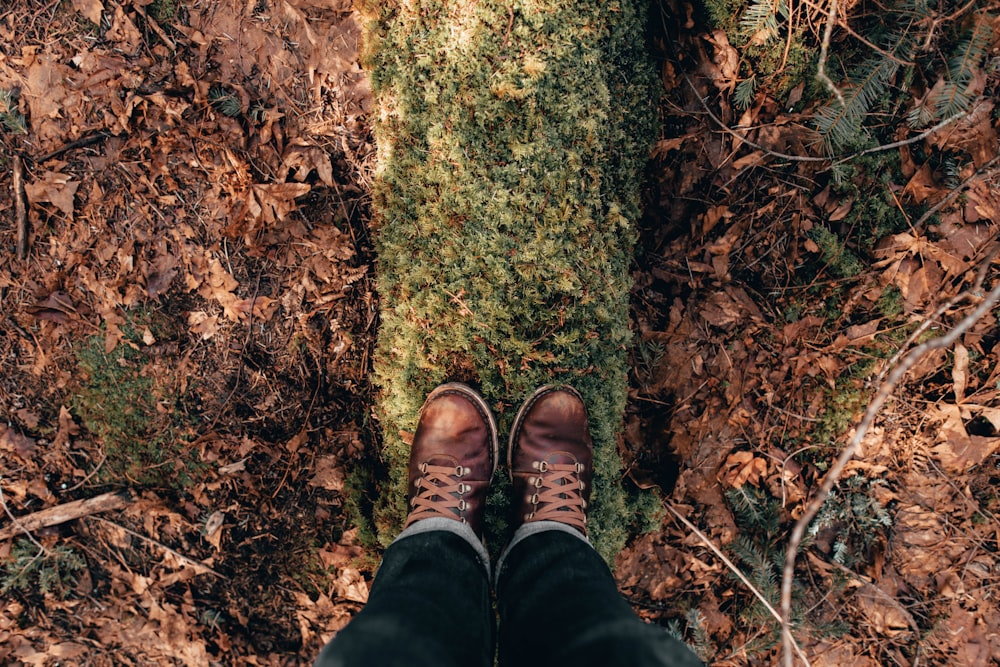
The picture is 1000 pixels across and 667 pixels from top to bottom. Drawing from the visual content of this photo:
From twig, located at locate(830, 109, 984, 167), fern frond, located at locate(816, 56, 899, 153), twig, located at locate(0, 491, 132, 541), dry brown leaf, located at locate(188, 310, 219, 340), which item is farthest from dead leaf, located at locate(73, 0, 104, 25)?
twig, located at locate(830, 109, 984, 167)

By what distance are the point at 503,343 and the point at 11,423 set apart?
8.15ft

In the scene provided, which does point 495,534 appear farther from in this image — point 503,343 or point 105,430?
point 105,430

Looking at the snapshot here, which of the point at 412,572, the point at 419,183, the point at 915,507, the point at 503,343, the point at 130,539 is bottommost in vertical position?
the point at 130,539

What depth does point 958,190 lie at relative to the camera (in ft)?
7.73

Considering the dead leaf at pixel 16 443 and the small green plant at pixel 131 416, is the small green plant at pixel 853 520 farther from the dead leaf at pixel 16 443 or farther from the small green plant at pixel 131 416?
the dead leaf at pixel 16 443

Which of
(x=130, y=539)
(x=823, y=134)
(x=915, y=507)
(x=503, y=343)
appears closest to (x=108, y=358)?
(x=130, y=539)

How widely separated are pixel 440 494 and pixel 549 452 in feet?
1.78

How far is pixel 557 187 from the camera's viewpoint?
7.84ft

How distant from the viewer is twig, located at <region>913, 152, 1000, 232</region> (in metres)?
2.33

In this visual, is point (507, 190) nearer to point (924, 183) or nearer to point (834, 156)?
point (834, 156)

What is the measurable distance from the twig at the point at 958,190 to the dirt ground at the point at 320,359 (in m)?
0.01

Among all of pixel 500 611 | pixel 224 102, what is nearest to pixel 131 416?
pixel 224 102

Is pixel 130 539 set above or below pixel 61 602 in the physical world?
above

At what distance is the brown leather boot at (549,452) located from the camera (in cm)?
245
